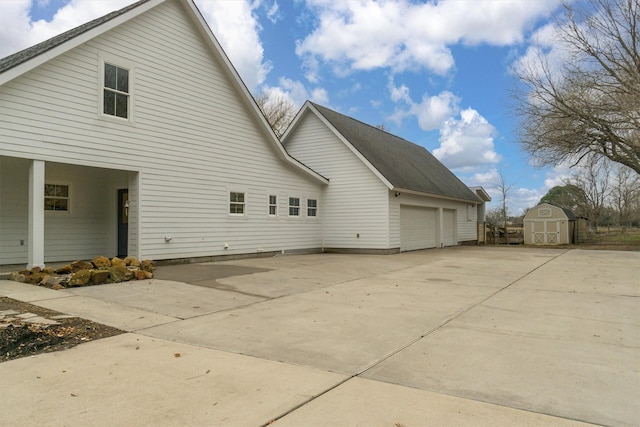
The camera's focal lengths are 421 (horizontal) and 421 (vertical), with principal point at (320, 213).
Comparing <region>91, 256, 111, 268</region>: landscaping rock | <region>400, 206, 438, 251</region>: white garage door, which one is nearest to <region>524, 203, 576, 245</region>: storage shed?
<region>400, 206, 438, 251</region>: white garage door

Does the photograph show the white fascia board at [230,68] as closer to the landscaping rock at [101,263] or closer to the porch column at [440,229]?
the landscaping rock at [101,263]

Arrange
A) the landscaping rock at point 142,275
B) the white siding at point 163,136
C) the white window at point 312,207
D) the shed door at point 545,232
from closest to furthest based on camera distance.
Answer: the landscaping rock at point 142,275, the white siding at point 163,136, the white window at point 312,207, the shed door at point 545,232

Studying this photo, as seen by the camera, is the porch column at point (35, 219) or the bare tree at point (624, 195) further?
the bare tree at point (624, 195)

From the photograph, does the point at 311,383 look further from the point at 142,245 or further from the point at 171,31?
the point at 171,31

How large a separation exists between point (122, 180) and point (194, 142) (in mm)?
2423

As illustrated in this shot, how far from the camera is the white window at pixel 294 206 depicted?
688 inches

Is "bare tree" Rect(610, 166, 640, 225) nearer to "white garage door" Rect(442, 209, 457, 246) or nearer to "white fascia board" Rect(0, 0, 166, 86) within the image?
"white garage door" Rect(442, 209, 457, 246)

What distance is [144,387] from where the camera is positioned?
3631 mm

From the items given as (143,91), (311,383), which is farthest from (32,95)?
(311,383)

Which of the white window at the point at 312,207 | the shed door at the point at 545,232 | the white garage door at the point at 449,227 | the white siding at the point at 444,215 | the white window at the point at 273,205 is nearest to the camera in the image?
the white window at the point at 273,205

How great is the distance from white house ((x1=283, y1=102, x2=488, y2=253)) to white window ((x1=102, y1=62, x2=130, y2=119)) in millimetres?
9514

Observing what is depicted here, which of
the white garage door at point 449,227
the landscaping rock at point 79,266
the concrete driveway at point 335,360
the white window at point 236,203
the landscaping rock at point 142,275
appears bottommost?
the concrete driveway at point 335,360

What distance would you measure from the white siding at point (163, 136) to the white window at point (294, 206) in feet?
3.36

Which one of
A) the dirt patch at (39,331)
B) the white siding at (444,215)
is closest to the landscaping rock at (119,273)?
the dirt patch at (39,331)
